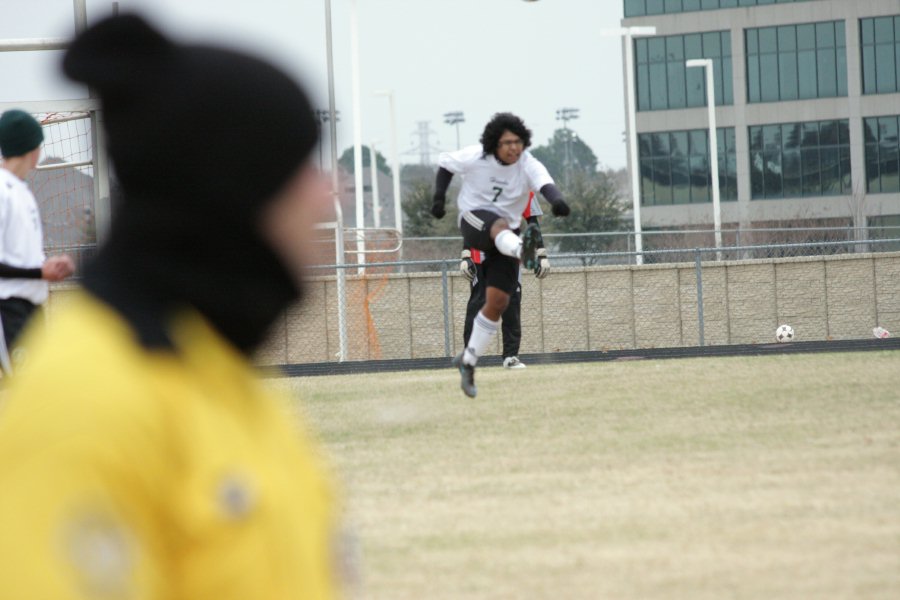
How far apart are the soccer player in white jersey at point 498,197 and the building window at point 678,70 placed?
180 ft

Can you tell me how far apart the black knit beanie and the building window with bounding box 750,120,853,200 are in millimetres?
63605

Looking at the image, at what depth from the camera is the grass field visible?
492cm

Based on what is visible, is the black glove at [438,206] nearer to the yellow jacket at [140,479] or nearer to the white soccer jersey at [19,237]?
the white soccer jersey at [19,237]

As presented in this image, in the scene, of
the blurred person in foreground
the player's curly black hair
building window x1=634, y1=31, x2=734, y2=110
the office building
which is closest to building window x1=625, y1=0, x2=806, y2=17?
the office building

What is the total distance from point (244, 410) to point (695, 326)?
22.1m

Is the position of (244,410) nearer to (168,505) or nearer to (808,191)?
(168,505)

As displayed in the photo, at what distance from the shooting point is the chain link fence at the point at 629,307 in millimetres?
22938

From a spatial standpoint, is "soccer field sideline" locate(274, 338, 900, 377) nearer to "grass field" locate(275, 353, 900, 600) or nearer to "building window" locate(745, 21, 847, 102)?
"grass field" locate(275, 353, 900, 600)

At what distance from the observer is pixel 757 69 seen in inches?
2547

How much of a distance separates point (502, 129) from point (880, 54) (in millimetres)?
55042

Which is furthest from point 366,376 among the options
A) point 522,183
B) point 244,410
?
point 244,410

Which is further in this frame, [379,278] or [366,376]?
[379,278]

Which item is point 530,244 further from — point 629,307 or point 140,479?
point 629,307

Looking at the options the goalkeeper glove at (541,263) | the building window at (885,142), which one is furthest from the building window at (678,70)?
the goalkeeper glove at (541,263)
